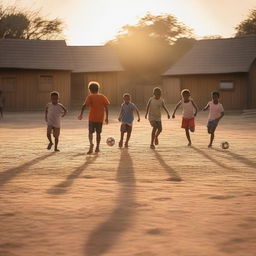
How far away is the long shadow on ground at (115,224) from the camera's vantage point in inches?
182

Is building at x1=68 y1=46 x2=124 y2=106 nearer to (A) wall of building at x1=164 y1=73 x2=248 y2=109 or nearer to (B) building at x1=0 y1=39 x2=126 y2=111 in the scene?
(B) building at x1=0 y1=39 x2=126 y2=111

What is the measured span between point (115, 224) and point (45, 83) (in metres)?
34.8

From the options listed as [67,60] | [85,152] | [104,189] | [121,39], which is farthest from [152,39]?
A: [104,189]

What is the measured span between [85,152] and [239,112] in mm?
26672

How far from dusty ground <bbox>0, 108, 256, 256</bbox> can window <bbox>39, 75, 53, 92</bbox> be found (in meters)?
28.0

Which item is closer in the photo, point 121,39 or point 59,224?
point 59,224

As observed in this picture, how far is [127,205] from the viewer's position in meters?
6.32

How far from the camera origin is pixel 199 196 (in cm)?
692

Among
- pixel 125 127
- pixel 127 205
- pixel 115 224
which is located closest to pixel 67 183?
pixel 127 205

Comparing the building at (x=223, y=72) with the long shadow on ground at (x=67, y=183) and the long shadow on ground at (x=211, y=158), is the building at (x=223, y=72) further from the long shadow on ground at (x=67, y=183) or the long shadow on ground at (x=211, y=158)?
the long shadow on ground at (x=67, y=183)

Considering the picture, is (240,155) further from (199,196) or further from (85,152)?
(199,196)

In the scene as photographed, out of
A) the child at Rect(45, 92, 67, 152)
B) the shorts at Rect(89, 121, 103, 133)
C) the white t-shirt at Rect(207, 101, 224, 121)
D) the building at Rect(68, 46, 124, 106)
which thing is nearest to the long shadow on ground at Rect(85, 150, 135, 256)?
the shorts at Rect(89, 121, 103, 133)

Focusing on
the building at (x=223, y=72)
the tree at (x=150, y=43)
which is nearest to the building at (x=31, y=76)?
the building at (x=223, y=72)

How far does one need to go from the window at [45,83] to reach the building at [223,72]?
8415 mm
